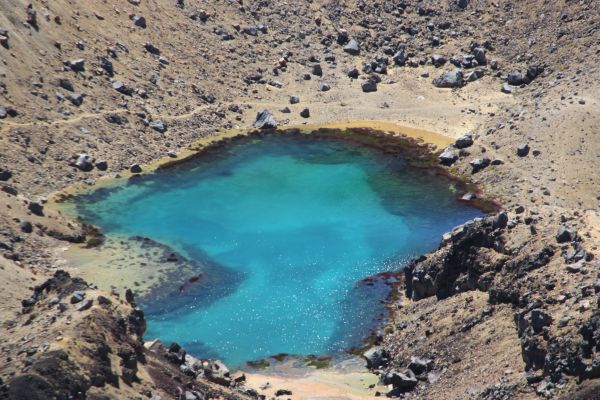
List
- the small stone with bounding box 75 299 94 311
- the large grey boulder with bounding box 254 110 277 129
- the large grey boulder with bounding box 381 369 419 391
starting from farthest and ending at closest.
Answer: the large grey boulder with bounding box 254 110 277 129
the large grey boulder with bounding box 381 369 419 391
the small stone with bounding box 75 299 94 311

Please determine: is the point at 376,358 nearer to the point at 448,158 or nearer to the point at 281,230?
the point at 281,230

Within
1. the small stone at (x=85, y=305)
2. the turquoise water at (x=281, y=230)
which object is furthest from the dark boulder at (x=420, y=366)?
the small stone at (x=85, y=305)

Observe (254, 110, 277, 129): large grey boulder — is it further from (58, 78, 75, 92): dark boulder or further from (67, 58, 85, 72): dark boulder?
(58, 78, 75, 92): dark boulder

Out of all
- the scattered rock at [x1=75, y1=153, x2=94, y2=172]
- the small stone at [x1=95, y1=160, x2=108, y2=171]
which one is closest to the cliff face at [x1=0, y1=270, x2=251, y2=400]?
the scattered rock at [x1=75, y1=153, x2=94, y2=172]

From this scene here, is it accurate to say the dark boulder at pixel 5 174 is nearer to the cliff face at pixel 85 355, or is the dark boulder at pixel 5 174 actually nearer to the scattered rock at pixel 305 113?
the cliff face at pixel 85 355

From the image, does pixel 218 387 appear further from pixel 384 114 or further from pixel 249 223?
pixel 384 114

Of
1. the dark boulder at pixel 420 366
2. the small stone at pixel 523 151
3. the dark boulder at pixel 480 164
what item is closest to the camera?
the dark boulder at pixel 420 366
